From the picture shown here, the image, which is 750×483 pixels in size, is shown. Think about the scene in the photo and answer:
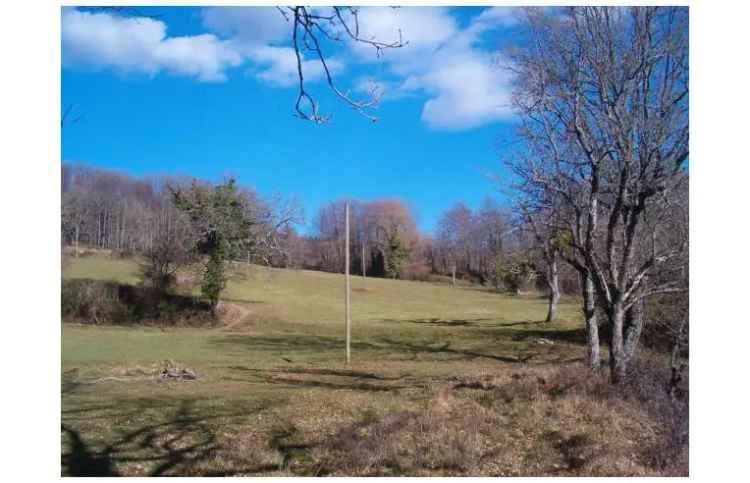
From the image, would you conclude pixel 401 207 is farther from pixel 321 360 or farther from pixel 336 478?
pixel 336 478

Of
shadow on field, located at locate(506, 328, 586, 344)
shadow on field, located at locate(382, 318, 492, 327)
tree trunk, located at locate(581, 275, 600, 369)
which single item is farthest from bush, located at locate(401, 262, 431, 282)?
tree trunk, located at locate(581, 275, 600, 369)

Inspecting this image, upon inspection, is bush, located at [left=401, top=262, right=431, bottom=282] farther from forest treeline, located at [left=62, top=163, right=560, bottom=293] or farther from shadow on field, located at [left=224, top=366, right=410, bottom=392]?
shadow on field, located at [left=224, top=366, right=410, bottom=392]

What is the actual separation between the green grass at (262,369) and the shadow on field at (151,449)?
0.02m

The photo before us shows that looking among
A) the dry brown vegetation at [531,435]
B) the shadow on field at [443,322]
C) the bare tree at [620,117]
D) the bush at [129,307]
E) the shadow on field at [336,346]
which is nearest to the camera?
the dry brown vegetation at [531,435]

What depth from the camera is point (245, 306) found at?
32656mm

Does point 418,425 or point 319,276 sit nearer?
point 418,425

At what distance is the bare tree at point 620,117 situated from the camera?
305 inches

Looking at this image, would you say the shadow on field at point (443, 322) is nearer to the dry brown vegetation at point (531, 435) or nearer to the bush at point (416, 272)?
the bush at point (416, 272)

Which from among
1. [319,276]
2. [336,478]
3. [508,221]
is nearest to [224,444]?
[336,478]

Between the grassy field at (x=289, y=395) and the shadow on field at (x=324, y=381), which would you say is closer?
the grassy field at (x=289, y=395)

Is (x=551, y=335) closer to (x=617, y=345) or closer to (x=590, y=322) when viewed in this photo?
(x=590, y=322)

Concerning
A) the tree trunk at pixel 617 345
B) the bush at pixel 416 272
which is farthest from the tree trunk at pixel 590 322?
the bush at pixel 416 272
